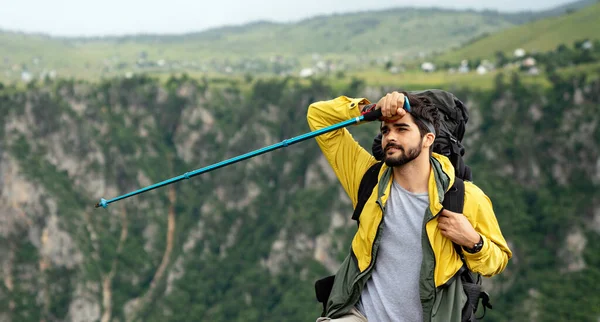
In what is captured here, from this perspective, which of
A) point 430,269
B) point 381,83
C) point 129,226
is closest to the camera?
point 430,269

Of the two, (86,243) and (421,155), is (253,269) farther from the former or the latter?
(421,155)

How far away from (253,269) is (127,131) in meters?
35.5

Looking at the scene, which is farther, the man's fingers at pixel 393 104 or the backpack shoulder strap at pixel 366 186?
the backpack shoulder strap at pixel 366 186

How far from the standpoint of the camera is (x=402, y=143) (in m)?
8.35

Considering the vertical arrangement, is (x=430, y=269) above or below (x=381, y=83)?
above

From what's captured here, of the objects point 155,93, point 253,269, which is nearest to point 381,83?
point 253,269

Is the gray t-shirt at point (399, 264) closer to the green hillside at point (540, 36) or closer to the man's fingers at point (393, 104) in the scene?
the man's fingers at point (393, 104)

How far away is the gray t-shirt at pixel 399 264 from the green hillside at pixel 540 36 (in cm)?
13127

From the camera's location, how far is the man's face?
328 inches

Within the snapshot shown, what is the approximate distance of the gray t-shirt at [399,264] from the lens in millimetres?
8352

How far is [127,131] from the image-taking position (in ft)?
472

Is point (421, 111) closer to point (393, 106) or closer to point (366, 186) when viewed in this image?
point (393, 106)

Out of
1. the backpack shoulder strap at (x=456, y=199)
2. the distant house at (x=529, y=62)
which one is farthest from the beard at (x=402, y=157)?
the distant house at (x=529, y=62)

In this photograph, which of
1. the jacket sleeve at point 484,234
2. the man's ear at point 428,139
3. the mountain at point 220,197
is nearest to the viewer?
the jacket sleeve at point 484,234
